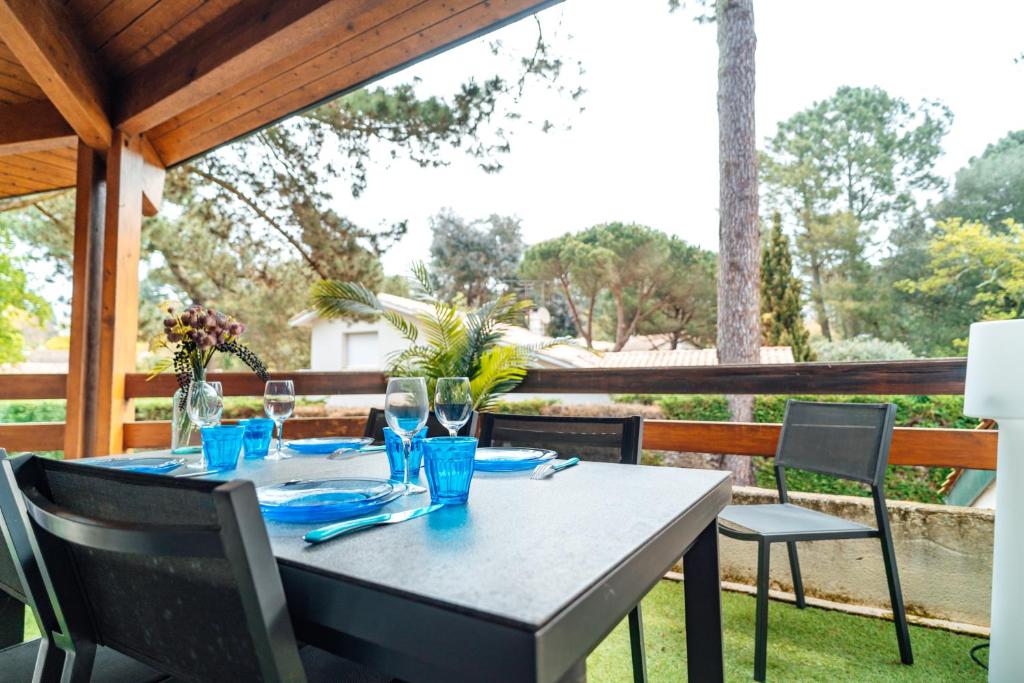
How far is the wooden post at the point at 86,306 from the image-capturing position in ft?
11.4

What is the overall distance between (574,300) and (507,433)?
1260cm

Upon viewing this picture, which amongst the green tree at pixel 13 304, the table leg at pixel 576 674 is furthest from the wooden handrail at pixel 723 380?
the green tree at pixel 13 304

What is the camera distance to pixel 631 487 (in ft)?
3.77

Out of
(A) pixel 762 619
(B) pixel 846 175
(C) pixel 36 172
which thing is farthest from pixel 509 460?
(B) pixel 846 175

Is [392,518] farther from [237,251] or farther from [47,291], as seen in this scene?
[47,291]

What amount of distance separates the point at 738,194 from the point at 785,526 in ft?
15.1

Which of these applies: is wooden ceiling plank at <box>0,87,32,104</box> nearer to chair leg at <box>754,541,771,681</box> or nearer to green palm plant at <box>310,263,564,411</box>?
green palm plant at <box>310,263,564,411</box>

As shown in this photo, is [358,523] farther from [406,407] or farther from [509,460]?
[509,460]

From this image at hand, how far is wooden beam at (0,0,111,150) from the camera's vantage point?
2.55 m

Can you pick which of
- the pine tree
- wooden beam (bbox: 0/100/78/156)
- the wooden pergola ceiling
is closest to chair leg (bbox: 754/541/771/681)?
the wooden pergola ceiling

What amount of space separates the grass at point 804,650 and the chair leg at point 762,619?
0.23ft

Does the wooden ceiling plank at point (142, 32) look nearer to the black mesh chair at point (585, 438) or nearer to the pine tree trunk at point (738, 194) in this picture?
the black mesh chair at point (585, 438)

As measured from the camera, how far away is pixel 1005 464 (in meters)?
1.66

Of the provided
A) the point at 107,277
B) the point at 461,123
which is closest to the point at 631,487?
the point at 107,277
